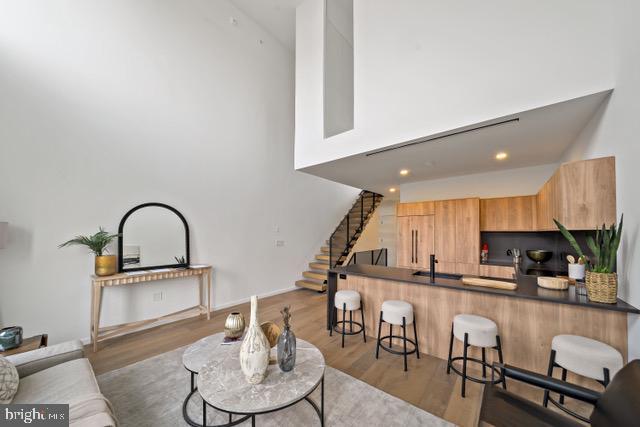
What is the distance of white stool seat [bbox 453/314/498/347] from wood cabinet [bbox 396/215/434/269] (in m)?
2.53

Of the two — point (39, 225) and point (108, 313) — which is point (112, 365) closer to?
point (108, 313)

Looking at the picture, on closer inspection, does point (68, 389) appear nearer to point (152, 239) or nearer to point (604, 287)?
point (152, 239)

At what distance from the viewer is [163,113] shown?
4.21 metres

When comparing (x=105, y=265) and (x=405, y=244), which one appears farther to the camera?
(x=405, y=244)

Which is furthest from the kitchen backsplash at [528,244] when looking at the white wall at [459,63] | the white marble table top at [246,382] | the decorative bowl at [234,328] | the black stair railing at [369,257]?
the decorative bowl at [234,328]

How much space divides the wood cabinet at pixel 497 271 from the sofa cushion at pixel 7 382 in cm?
541

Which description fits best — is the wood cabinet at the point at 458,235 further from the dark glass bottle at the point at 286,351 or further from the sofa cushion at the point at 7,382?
the sofa cushion at the point at 7,382

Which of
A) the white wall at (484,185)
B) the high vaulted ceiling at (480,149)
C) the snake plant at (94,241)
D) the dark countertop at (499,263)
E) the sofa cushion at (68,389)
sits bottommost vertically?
the sofa cushion at (68,389)

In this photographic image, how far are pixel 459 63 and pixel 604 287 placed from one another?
94.4 inches

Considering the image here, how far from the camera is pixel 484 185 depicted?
4.75 metres

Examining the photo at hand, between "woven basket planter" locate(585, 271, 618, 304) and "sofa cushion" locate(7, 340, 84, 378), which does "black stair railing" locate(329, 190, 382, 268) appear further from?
"sofa cushion" locate(7, 340, 84, 378)

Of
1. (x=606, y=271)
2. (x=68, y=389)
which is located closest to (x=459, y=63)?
(x=606, y=271)

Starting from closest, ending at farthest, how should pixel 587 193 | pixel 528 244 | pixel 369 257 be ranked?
pixel 587 193 < pixel 528 244 < pixel 369 257

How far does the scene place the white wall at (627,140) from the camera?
5.82ft
